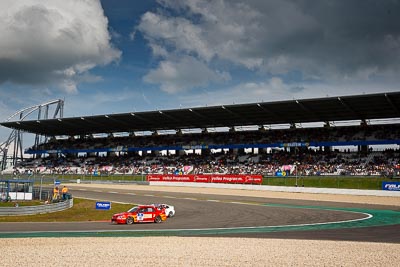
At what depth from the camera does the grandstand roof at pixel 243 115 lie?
2009 inches

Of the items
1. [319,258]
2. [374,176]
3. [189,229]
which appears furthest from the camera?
[374,176]

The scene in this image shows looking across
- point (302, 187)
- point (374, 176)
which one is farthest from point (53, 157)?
point (374, 176)

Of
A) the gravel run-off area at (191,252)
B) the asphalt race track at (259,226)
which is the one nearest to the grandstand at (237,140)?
the asphalt race track at (259,226)

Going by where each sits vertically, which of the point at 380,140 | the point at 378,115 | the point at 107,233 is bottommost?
the point at 107,233

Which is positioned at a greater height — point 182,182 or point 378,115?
point 378,115

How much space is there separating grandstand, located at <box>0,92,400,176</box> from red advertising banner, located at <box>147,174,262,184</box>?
134 inches

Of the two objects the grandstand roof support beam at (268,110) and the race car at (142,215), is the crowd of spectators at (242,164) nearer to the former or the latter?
the grandstand roof support beam at (268,110)

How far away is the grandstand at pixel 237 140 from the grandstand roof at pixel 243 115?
0.37 feet

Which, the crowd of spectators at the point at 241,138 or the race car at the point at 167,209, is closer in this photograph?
the race car at the point at 167,209

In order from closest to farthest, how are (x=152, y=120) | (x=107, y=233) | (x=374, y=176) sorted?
(x=107, y=233) → (x=374, y=176) → (x=152, y=120)

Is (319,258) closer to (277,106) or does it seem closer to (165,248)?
(165,248)

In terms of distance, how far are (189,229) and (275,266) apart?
8.77m

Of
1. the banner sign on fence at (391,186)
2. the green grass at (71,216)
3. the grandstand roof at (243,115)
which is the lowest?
the green grass at (71,216)

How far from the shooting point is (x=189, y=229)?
64.8 feet
